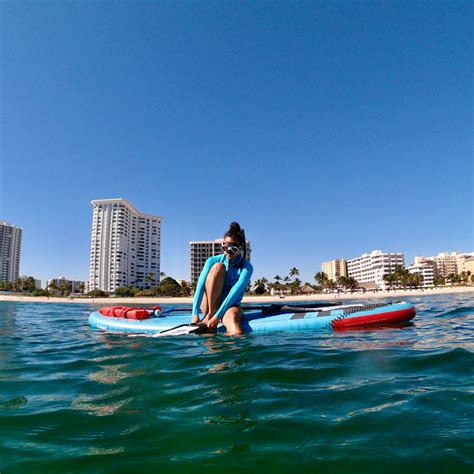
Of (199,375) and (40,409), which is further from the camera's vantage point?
(199,375)

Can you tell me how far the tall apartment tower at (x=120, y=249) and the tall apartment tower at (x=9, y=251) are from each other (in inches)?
1796

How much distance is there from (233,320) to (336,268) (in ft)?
607

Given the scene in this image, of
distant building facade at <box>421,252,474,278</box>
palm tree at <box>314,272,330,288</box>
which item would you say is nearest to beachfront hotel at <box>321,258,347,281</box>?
distant building facade at <box>421,252,474,278</box>

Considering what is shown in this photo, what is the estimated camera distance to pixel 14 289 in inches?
4422

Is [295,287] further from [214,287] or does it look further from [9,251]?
[9,251]

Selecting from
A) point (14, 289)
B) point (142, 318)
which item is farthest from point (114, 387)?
point (14, 289)

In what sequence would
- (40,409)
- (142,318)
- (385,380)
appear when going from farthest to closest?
1. (142,318)
2. (385,380)
3. (40,409)

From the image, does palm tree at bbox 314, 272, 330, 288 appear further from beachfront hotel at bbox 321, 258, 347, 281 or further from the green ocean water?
the green ocean water

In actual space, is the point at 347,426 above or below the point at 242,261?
below

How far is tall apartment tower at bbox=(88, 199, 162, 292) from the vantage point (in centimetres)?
12531

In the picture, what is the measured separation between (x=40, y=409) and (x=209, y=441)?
165cm

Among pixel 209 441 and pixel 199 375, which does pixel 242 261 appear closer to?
pixel 199 375

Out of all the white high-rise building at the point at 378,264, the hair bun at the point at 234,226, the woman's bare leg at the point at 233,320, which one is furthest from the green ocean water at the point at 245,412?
the white high-rise building at the point at 378,264

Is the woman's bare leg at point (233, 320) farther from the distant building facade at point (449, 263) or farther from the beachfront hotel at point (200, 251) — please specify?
the distant building facade at point (449, 263)
